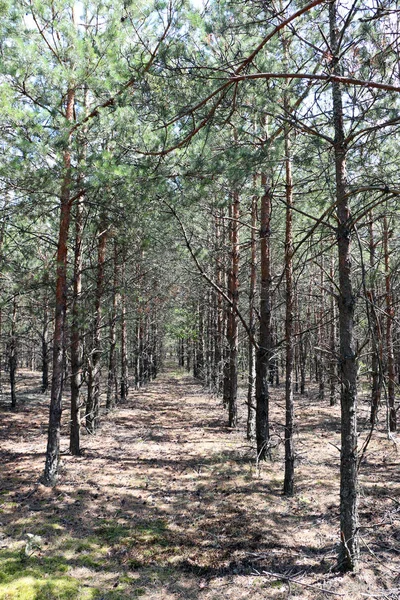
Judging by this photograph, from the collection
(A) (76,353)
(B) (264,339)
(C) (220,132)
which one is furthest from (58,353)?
(C) (220,132)

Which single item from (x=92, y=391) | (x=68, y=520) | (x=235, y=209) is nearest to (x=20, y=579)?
(x=68, y=520)

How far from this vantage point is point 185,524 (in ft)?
19.7

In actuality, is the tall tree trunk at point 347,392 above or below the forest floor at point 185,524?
above

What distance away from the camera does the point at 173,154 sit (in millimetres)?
6340

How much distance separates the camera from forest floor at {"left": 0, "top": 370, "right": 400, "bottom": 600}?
4465 mm

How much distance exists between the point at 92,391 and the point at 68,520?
185 inches

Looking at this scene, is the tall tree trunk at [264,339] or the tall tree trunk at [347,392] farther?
the tall tree trunk at [264,339]

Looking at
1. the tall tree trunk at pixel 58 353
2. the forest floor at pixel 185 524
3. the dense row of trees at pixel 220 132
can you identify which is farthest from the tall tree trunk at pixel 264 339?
the tall tree trunk at pixel 58 353

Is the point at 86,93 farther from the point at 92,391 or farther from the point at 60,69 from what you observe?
the point at 92,391

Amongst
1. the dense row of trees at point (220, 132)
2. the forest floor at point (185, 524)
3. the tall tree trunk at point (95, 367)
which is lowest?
the forest floor at point (185, 524)

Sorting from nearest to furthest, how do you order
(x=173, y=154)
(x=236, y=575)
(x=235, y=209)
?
(x=236, y=575)
(x=173, y=154)
(x=235, y=209)

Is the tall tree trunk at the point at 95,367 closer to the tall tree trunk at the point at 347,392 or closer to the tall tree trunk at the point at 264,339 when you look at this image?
the tall tree trunk at the point at 264,339

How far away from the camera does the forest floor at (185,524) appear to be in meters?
4.46

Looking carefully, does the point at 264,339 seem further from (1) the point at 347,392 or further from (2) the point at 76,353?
(2) the point at 76,353
